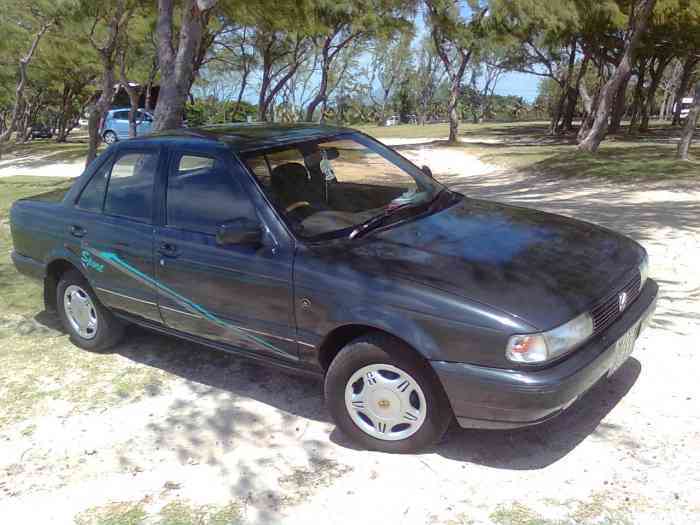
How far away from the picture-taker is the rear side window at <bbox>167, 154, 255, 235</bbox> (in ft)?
13.2

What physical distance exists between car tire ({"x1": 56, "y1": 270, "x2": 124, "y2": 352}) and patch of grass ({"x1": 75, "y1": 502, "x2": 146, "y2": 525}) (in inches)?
76.9

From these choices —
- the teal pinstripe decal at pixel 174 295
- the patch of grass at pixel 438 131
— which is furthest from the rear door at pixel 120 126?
the teal pinstripe decal at pixel 174 295

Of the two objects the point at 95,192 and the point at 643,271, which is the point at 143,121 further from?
the point at 643,271

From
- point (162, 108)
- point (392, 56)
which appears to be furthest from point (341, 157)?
point (392, 56)

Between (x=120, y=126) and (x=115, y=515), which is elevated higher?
(x=120, y=126)

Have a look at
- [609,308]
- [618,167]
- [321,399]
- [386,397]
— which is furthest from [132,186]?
[618,167]

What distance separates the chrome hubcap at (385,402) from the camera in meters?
Result: 3.38

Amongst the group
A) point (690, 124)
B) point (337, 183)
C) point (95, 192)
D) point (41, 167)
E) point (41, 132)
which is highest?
point (690, 124)

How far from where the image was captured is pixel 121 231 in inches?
180

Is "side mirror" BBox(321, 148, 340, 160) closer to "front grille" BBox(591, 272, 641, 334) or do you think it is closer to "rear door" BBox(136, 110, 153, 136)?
"front grille" BBox(591, 272, 641, 334)

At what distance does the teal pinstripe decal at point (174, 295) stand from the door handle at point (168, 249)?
0.21 metres

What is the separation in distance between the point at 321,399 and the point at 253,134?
177cm

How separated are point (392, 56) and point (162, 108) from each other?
191 feet

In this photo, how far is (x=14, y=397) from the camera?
4.50m
